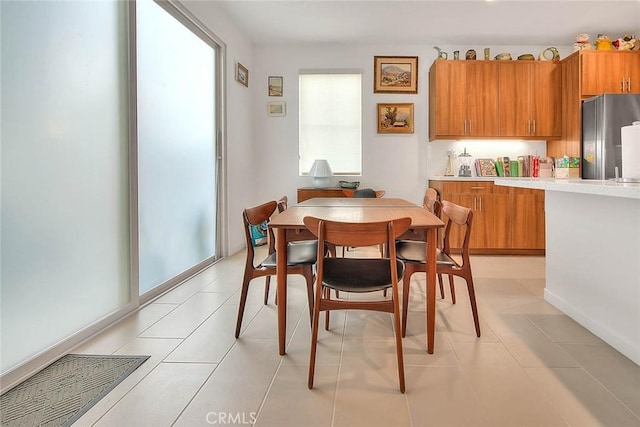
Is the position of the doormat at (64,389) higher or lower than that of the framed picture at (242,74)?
lower

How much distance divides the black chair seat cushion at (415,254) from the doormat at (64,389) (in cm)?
158

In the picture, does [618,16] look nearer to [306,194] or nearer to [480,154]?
[480,154]

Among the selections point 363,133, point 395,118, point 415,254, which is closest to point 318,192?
point 363,133

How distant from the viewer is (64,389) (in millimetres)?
1713

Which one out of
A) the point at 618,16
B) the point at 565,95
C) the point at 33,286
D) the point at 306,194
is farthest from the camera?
the point at 306,194

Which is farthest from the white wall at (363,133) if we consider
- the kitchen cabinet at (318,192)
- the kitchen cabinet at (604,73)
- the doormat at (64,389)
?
the doormat at (64,389)

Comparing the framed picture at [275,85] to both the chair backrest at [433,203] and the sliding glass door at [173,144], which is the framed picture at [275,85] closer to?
the sliding glass door at [173,144]

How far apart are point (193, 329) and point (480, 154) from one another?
439cm

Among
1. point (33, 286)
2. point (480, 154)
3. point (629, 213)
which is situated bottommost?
point (33, 286)

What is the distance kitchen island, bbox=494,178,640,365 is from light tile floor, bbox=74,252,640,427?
0.12 meters

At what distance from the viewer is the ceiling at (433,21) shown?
4.11 meters

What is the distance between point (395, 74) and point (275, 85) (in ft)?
5.50

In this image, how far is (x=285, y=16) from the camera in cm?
443

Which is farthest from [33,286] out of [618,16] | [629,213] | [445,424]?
[618,16]
